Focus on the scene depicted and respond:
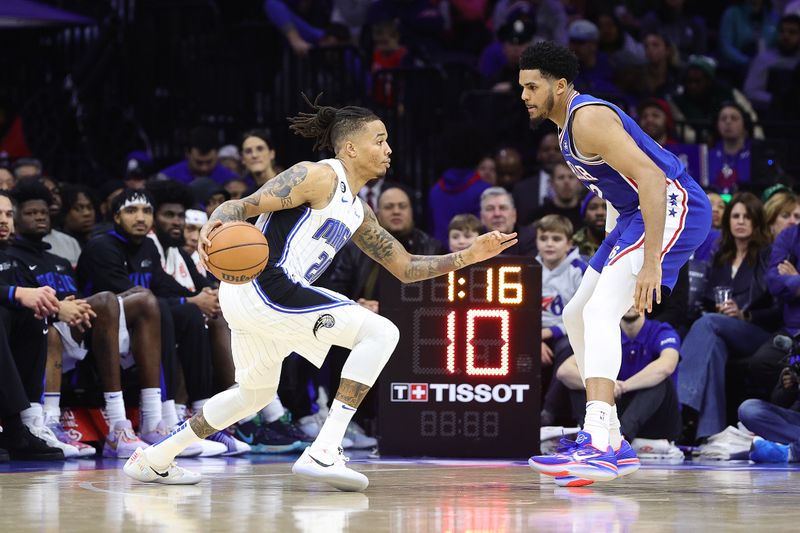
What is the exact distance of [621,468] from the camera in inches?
260

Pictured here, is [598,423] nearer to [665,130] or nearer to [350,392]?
[350,392]

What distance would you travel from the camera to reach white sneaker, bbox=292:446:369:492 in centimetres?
627

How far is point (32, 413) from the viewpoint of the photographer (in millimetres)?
8617

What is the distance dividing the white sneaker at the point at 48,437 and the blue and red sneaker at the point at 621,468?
345cm

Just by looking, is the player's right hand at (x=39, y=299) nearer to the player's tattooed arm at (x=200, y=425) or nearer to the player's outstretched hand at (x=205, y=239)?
the player's tattooed arm at (x=200, y=425)

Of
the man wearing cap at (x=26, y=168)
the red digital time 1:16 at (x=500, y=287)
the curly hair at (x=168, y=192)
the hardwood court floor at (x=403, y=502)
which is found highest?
the man wearing cap at (x=26, y=168)

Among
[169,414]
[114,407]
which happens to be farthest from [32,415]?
[169,414]

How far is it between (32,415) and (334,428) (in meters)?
3.09

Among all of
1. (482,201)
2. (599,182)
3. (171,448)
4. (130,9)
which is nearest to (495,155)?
(482,201)

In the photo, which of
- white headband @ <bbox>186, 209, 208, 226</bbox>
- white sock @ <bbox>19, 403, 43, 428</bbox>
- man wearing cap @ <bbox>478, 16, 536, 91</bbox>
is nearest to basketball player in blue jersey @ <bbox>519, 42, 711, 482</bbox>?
white sock @ <bbox>19, 403, 43, 428</bbox>

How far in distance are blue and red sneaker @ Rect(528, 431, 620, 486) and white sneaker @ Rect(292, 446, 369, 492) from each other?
870 mm

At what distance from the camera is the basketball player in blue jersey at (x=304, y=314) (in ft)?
20.7

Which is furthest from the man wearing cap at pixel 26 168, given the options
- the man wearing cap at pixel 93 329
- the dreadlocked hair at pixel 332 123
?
the dreadlocked hair at pixel 332 123

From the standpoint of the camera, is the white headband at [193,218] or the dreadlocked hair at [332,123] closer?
the dreadlocked hair at [332,123]
